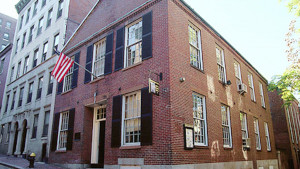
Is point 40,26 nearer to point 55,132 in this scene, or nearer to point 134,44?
point 55,132

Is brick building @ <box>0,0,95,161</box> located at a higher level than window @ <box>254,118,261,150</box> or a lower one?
higher

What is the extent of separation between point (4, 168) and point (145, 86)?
9.56 metres

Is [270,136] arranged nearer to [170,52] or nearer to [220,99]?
[220,99]

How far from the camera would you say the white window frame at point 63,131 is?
42.9 ft

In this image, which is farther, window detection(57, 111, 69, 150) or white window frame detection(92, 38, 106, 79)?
window detection(57, 111, 69, 150)

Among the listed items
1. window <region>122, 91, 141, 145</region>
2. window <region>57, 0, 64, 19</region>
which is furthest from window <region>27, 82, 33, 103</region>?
window <region>122, 91, 141, 145</region>

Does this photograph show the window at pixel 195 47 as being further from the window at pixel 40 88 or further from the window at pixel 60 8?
the window at pixel 40 88

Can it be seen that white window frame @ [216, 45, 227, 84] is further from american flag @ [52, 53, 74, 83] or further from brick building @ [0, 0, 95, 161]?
brick building @ [0, 0, 95, 161]

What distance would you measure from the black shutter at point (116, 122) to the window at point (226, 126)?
5.25 m

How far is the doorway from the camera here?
11.6m

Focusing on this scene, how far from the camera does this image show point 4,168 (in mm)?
12680

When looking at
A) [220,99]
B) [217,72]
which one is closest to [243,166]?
[220,99]

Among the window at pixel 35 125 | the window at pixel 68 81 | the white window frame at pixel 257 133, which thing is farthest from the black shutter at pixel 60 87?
the white window frame at pixel 257 133

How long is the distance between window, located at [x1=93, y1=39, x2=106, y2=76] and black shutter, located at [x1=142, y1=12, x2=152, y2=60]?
3.25m
